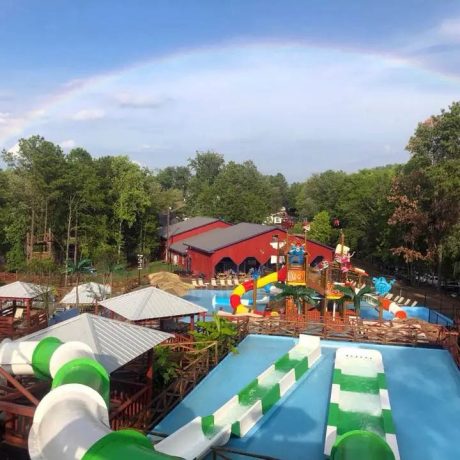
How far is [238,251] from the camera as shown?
40312mm

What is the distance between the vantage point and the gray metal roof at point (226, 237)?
40312 millimetres

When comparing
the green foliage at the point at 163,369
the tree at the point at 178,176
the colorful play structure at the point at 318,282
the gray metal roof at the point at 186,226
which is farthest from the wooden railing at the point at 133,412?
the tree at the point at 178,176

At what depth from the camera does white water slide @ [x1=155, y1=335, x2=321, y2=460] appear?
10.0 m

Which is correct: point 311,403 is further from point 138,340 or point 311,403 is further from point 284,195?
point 284,195

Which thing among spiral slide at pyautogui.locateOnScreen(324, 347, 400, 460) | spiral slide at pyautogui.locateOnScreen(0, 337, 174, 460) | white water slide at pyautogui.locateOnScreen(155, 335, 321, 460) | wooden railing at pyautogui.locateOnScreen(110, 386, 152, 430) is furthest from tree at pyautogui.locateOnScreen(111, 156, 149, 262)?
spiral slide at pyautogui.locateOnScreen(0, 337, 174, 460)

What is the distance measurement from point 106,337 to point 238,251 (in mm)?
30912

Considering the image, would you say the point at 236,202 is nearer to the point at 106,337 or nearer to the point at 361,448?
the point at 106,337

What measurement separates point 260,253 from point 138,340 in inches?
1240

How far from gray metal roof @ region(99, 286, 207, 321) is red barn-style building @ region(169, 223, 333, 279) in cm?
2184

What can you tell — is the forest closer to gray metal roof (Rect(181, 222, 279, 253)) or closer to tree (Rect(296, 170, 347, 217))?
tree (Rect(296, 170, 347, 217))

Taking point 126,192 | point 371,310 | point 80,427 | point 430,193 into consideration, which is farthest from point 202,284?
point 80,427

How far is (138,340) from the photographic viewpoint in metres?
10.1

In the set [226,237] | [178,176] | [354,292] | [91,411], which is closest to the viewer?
[91,411]

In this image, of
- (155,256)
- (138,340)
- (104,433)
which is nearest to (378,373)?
(138,340)
